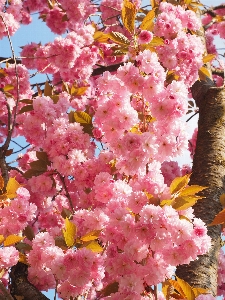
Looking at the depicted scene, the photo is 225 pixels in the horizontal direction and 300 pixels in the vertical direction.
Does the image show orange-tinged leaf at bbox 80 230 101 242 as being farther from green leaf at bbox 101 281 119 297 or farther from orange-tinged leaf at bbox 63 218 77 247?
green leaf at bbox 101 281 119 297

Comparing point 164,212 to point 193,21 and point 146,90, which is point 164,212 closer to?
point 146,90

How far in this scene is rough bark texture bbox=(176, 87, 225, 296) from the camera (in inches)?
81.0

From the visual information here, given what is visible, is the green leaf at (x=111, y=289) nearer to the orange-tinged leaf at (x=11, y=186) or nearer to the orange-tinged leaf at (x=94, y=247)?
the orange-tinged leaf at (x=94, y=247)

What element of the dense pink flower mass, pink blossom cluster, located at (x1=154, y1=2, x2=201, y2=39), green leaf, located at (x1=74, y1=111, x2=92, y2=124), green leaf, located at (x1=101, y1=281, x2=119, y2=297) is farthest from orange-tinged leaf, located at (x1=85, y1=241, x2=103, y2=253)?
pink blossom cluster, located at (x1=154, y1=2, x2=201, y2=39)

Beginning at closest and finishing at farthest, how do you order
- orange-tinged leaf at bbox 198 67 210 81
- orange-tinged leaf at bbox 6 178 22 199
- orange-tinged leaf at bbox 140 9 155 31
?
orange-tinged leaf at bbox 6 178 22 199 < orange-tinged leaf at bbox 140 9 155 31 < orange-tinged leaf at bbox 198 67 210 81

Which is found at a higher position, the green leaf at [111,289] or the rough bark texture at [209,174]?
the rough bark texture at [209,174]

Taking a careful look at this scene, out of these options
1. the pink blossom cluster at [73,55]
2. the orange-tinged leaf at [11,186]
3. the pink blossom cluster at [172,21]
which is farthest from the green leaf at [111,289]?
Result: the pink blossom cluster at [73,55]

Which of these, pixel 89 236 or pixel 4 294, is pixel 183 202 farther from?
pixel 4 294

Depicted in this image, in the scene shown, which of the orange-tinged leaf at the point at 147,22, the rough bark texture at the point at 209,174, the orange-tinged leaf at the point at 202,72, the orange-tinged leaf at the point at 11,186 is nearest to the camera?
the orange-tinged leaf at the point at 11,186

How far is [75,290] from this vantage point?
1.77 m

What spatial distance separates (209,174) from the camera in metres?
2.53

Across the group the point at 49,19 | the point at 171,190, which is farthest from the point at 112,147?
the point at 49,19

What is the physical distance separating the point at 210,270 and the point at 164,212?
73 cm

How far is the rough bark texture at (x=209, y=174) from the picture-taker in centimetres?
206
